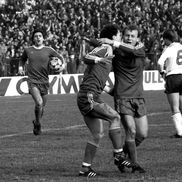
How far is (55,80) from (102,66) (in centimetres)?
2270

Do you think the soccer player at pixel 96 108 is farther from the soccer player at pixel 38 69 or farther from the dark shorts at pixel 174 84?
the soccer player at pixel 38 69

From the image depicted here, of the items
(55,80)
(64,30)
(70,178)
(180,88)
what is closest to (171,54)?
(180,88)

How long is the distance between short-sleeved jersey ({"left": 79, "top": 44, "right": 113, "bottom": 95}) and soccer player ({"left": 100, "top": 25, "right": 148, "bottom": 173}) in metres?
0.21

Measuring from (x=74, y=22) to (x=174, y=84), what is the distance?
20705mm

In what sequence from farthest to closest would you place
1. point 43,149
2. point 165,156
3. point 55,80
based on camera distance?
1. point 55,80
2. point 43,149
3. point 165,156

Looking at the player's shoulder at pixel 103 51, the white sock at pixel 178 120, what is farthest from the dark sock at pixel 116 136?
the white sock at pixel 178 120

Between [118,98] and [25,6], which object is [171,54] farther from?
[25,6]

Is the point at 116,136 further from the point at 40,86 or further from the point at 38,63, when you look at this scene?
the point at 38,63

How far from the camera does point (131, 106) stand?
1055 centimetres

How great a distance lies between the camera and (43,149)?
13.4 metres

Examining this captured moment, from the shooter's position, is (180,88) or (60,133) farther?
(60,133)

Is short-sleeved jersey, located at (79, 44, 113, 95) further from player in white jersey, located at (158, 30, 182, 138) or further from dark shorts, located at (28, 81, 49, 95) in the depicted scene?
dark shorts, located at (28, 81, 49, 95)

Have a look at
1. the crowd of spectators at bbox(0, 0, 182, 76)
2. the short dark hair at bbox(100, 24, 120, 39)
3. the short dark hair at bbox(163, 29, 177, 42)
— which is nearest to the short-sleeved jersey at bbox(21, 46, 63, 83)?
the short dark hair at bbox(163, 29, 177, 42)

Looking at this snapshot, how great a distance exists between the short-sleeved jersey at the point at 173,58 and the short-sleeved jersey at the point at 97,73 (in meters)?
4.72
